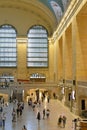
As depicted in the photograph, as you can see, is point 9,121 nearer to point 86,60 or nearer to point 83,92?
point 83,92

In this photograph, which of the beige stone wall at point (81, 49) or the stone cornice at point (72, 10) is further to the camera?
the beige stone wall at point (81, 49)

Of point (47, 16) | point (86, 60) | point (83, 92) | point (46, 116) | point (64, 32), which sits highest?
point (47, 16)

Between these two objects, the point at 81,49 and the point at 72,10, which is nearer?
the point at 81,49

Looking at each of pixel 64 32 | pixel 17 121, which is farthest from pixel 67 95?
pixel 17 121

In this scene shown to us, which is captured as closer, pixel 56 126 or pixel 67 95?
pixel 56 126

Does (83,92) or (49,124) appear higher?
(83,92)

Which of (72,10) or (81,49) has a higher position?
(72,10)

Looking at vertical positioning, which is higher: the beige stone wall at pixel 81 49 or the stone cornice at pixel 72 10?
the stone cornice at pixel 72 10

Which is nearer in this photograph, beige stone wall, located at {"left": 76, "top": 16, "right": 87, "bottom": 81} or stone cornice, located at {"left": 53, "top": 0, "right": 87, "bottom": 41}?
stone cornice, located at {"left": 53, "top": 0, "right": 87, "bottom": 41}

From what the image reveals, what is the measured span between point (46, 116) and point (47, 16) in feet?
80.3

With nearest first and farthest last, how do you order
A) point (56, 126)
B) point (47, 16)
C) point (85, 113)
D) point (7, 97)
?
point (56, 126) → point (85, 113) → point (7, 97) → point (47, 16)

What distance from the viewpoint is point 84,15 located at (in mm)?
29625

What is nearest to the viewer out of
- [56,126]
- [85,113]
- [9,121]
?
[56,126]

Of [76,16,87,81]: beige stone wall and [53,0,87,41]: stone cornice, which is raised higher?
[53,0,87,41]: stone cornice
